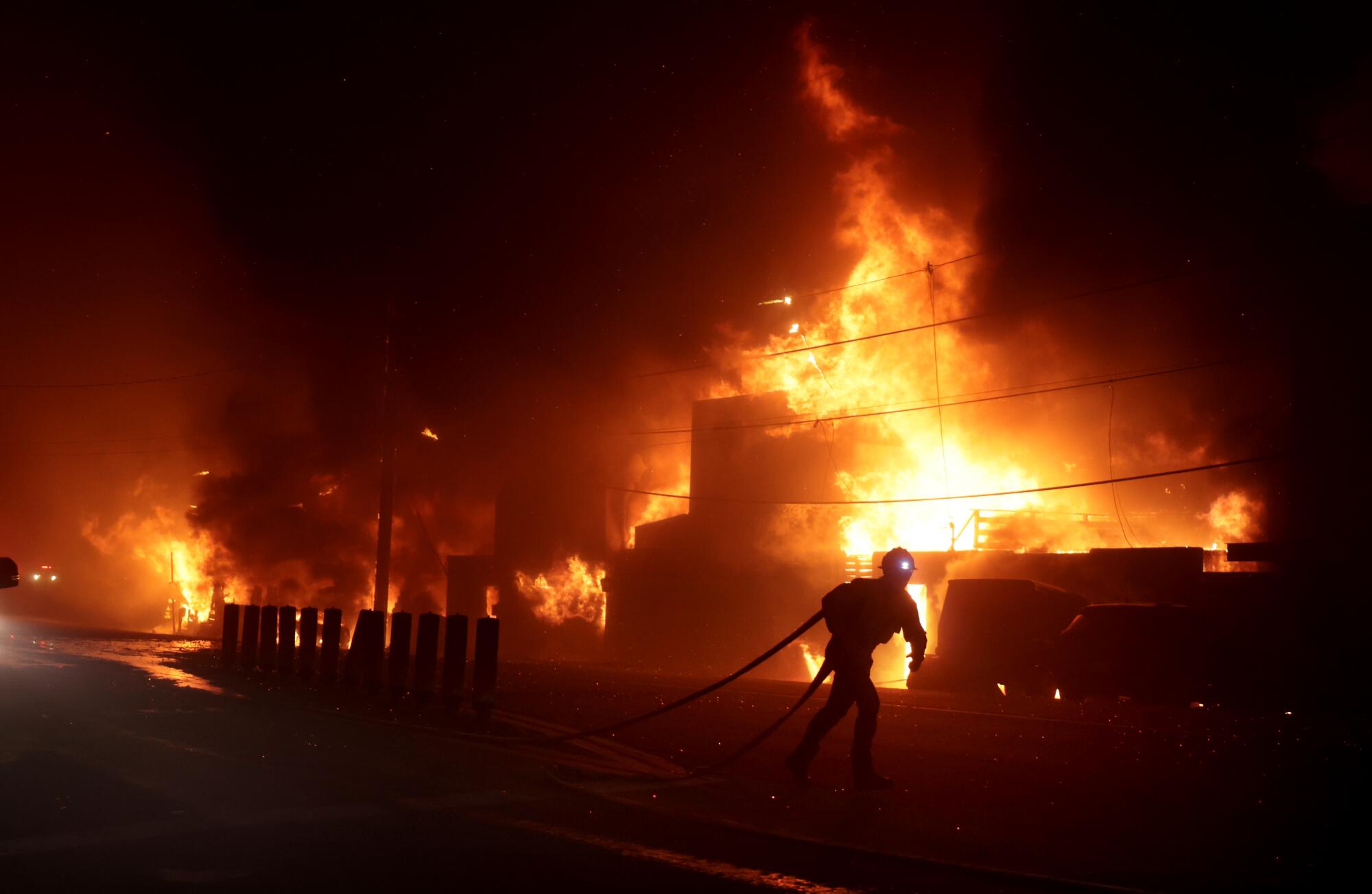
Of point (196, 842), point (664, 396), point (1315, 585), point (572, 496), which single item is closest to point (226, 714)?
point (196, 842)

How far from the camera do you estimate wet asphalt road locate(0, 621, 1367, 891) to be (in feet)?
19.8

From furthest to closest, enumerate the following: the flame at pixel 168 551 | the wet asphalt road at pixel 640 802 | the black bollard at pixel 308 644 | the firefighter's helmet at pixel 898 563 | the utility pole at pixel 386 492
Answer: the flame at pixel 168 551 → the utility pole at pixel 386 492 → the black bollard at pixel 308 644 → the firefighter's helmet at pixel 898 563 → the wet asphalt road at pixel 640 802

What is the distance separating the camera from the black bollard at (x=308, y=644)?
15898 millimetres

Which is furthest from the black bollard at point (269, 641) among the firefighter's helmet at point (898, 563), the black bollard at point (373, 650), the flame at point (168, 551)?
the flame at point (168, 551)

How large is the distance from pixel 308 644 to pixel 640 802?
9461 millimetres

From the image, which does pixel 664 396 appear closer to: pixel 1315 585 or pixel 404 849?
pixel 1315 585

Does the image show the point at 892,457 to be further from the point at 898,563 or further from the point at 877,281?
the point at 898,563

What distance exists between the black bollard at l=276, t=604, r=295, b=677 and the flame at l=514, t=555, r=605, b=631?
104 ft

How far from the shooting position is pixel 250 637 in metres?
17.4

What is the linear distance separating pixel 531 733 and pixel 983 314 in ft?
107

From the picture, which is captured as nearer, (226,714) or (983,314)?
(226,714)

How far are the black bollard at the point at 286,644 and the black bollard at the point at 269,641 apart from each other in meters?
0.22

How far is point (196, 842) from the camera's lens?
20.7 feet

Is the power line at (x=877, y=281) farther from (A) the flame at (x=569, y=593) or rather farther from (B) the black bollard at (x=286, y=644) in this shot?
(B) the black bollard at (x=286, y=644)
